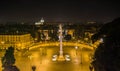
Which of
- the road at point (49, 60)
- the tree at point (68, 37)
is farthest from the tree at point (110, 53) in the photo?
Result: the tree at point (68, 37)

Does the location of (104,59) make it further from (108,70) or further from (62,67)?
(62,67)

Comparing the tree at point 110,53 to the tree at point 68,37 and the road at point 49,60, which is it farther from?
the tree at point 68,37

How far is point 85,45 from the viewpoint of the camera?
4919cm

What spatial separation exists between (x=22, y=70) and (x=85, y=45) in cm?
1926

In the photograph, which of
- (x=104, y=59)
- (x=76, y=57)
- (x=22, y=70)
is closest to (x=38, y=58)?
(x=76, y=57)

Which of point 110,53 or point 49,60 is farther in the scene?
point 49,60

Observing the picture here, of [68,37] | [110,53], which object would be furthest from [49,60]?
[110,53]

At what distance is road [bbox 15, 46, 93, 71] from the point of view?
34062 mm

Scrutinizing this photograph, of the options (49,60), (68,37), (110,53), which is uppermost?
(110,53)

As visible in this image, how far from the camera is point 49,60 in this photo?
39094 millimetres

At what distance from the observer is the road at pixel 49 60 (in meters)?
34.1

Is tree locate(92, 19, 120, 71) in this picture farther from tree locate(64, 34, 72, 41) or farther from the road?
tree locate(64, 34, 72, 41)

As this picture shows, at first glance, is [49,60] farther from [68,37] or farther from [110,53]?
[110,53]

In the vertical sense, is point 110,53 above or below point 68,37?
above
